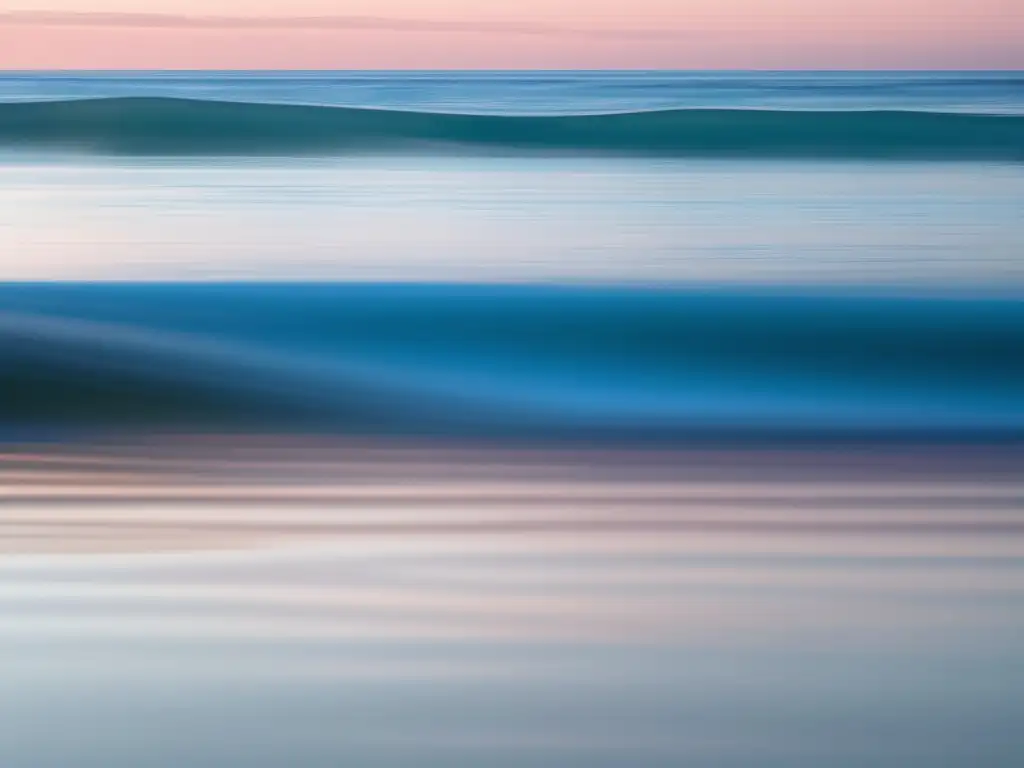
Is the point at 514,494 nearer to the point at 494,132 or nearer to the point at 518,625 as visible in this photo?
the point at 518,625

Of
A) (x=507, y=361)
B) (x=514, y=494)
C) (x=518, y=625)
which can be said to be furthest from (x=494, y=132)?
(x=518, y=625)

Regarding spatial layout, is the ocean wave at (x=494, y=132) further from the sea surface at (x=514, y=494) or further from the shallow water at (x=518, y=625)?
the shallow water at (x=518, y=625)

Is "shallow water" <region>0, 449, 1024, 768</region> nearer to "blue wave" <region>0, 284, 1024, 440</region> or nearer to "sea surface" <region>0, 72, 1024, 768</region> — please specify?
"sea surface" <region>0, 72, 1024, 768</region>

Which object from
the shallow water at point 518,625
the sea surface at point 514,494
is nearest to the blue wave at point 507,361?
the sea surface at point 514,494

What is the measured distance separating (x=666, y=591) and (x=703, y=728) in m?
0.46

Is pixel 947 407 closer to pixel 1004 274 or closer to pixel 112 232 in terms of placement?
pixel 1004 274

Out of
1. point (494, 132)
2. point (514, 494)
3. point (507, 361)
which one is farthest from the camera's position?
point (494, 132)

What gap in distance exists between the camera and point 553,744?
1735 mm

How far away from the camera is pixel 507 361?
15.1 ft

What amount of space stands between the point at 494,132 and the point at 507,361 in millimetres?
10717

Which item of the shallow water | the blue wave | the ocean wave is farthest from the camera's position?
the ocean wave

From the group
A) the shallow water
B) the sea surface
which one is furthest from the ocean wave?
the shallow water

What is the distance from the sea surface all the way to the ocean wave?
599 centimetres

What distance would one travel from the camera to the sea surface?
1.83 m
